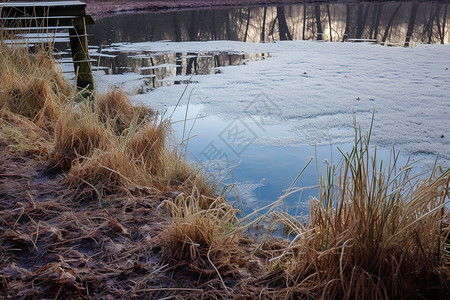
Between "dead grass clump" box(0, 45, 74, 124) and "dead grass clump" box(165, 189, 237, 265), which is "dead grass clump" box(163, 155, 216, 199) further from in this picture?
"dead grass clump" box(0, 45, 74, 124)

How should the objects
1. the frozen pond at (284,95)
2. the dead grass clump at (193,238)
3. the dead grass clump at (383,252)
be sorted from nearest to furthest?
the dead grass clump at (383,252), the dead grass clump at (193,238), the frozen pond at (284,95)

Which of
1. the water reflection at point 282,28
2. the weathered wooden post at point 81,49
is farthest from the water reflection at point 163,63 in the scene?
the water reflection at point 282,28

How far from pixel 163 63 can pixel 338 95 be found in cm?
346

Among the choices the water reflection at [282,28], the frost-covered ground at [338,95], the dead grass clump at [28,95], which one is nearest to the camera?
the dead grass clump at [28,95]

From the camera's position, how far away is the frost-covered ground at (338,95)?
3.57 metres

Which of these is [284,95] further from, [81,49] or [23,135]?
[23,135]

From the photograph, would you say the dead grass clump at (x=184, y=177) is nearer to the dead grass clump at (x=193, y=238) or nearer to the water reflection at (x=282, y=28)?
the dead grass clump at (x=193, y=238)

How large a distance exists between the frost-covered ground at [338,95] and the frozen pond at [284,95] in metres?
0.01

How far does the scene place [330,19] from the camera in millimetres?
14828

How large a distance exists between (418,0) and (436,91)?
1940 centimetres

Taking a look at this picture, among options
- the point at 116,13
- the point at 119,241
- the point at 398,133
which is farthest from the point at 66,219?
the point at 116,13

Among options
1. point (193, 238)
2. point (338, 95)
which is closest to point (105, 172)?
point (193, 238)

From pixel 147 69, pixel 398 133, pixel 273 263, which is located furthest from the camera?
pixel 147 69

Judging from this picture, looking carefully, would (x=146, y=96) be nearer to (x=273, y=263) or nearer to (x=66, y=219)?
(x=66, y=219)
